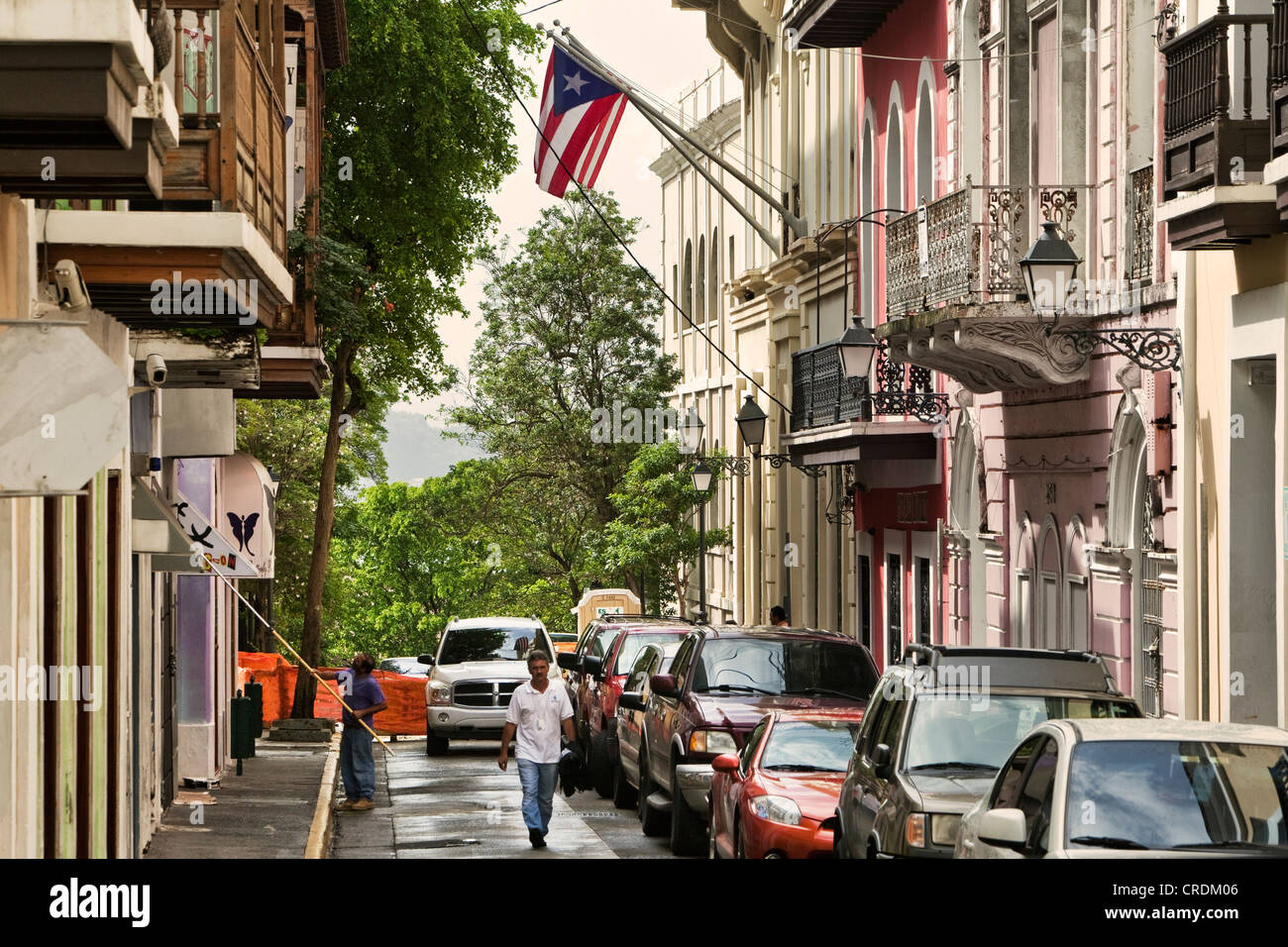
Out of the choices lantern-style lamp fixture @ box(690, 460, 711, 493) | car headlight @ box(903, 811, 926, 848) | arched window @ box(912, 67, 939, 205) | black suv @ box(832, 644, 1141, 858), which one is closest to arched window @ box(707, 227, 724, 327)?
lantern-style lamp fixture @ box(690, 460, 711, 493)

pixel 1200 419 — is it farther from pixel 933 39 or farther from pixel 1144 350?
pixel 933 39

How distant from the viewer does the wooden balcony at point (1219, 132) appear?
14.9 m

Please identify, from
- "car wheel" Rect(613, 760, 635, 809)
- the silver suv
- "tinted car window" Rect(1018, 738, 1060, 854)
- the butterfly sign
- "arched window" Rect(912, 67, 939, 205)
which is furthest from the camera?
the silver suv

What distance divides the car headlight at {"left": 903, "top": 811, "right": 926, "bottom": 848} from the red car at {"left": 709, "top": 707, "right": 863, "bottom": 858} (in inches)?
86.5

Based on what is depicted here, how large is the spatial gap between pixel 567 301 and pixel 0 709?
42.2 meters

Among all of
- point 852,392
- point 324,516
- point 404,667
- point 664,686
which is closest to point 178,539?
point 664,686

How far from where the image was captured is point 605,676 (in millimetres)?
26547

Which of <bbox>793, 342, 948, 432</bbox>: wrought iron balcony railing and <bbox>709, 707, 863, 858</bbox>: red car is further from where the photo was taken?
<bbox>793, 342, 948, 432</bbox>: wrought iron balcony railing

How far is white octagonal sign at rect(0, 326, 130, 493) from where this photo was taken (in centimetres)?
846

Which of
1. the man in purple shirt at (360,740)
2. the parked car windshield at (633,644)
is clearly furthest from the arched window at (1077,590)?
the man in purple shirt at (360,740)

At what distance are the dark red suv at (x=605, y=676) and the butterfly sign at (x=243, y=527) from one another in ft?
13.9

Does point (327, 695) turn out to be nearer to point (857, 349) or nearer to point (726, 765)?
point (857, 349)

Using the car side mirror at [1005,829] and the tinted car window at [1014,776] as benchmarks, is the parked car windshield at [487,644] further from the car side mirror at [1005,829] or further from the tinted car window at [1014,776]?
the car side mirror at [1005,829]

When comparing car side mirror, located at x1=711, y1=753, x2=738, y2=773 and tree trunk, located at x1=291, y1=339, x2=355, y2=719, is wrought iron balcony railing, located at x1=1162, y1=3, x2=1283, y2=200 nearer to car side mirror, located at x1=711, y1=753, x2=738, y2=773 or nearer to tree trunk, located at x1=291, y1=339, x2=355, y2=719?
car side mirror, located at x1=711, y1=753, x2=738, y2=773
